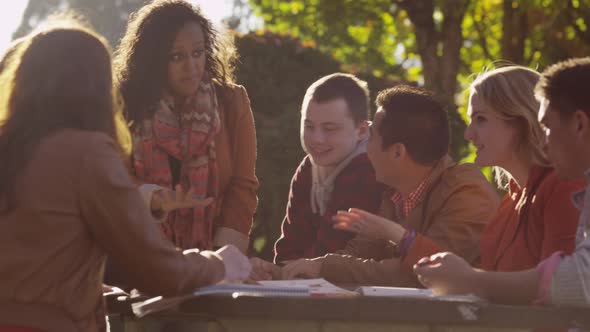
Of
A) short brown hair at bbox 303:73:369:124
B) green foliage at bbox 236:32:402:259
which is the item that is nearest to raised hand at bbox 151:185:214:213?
short brown hair at bbox 303:73:369:124

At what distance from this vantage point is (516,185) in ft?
13.9

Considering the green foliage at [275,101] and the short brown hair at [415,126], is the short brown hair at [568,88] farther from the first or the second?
the green foliage at [275,101]

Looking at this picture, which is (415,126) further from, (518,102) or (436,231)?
(518,102)

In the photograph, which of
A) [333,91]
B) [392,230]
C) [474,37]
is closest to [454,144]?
[333,91]

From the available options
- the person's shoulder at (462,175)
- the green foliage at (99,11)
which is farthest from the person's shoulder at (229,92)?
the green foliage at (99,11)

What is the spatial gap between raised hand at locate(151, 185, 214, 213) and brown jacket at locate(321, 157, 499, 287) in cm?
75

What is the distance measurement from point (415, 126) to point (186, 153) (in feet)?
3.70

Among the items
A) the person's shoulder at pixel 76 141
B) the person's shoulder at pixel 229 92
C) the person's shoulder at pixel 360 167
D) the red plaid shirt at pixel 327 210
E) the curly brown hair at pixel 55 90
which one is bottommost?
the red plaid shirt at pixel 327 210

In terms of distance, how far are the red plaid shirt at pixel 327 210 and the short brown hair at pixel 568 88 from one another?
6.39 feet

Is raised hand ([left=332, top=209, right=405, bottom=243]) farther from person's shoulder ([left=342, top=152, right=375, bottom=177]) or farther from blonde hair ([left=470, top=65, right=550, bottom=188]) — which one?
person's shoulder ([left=342, top=152, right=375, bottom=177])

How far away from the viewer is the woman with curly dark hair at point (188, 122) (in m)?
5.21

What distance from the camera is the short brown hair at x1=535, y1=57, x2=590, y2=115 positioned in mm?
3331

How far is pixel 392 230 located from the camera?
404 cm

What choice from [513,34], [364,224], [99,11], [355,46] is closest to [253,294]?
[364,224]
